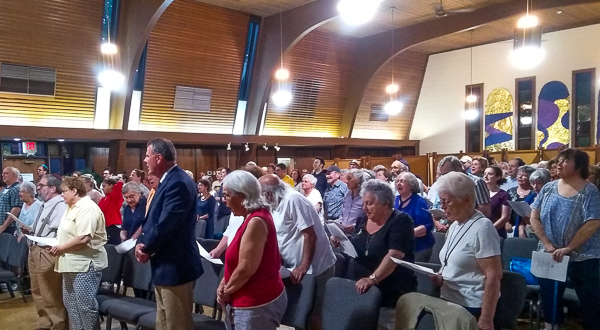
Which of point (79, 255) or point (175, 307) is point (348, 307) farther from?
point (79, 255)

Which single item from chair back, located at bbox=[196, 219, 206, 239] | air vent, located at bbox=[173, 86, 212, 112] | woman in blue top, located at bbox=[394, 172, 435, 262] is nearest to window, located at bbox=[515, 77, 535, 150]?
air vent, located at bbox=[173, 86, 212, 112]

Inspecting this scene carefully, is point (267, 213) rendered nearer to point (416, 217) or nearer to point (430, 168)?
point (416, 217)

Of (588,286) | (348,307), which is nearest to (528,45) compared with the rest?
(588,286)

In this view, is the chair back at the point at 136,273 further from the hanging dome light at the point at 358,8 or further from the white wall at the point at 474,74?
the white wall at the point at 474,74

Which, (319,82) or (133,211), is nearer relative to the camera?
(133,211)

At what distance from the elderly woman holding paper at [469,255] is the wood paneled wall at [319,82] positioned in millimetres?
11485

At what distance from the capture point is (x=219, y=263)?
11.9 ft

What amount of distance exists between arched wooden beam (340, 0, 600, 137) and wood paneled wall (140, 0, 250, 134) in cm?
396

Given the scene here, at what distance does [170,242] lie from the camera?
3143 mm

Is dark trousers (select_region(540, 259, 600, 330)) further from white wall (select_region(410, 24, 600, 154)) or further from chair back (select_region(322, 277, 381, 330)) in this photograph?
white wall (select_region(410, 24, 600, 154))

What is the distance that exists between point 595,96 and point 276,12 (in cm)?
861

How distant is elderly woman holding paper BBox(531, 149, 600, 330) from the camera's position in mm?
3275

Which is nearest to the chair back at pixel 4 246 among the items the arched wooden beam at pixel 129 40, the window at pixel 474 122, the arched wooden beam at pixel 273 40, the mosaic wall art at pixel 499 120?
the arched wooden beam at pixel 129 40

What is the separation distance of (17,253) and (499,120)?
13.6 metres
